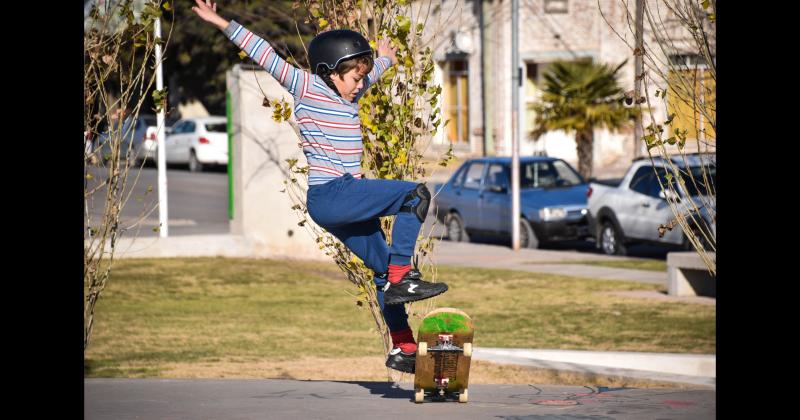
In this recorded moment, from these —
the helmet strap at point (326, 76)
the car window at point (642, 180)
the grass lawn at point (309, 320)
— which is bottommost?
the grass lawn at point (309, 320)

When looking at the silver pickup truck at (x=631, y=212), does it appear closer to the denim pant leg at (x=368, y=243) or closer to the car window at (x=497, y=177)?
the car window at (x=497, y=177)

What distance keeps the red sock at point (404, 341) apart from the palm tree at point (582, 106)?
65.1 feet

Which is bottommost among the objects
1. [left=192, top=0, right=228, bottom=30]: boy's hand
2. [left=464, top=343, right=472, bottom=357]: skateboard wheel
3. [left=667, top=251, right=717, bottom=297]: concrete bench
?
[left=667, top=251, right=717, bottom=297]: concrete bench

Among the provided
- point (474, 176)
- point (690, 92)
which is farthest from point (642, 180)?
point (690, 92)

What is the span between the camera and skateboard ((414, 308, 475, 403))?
276 inches

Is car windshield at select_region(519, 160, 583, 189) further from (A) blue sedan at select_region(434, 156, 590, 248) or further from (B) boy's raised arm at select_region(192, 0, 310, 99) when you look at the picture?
(B) boy's raised arm at select_region(192, 0, 310, 99)

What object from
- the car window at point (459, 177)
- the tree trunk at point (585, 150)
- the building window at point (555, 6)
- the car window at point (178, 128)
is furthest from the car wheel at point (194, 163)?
the car window at point (459, 177)

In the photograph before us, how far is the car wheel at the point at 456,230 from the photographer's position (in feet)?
76.4

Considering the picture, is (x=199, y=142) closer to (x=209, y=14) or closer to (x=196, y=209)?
(x=196, y=209)

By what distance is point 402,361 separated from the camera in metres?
7.12

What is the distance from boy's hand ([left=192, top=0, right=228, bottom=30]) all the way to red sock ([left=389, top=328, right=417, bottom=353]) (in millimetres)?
1972

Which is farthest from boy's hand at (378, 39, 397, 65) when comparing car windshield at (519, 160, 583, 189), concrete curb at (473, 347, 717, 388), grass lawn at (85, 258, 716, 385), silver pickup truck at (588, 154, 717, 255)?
car windshield at (519, 160, 583, 189)

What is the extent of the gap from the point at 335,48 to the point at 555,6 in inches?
1261
